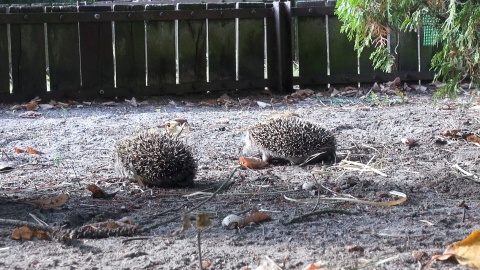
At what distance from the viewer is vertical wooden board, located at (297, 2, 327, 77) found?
10836mm

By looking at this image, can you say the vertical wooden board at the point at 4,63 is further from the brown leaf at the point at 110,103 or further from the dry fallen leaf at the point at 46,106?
the brown leaf at the point at 110,103

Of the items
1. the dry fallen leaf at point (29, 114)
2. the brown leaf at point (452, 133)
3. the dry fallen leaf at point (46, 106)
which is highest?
the dry fallen leaf at point (46, 106)

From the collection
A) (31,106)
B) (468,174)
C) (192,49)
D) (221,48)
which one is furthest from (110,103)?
(468,174)

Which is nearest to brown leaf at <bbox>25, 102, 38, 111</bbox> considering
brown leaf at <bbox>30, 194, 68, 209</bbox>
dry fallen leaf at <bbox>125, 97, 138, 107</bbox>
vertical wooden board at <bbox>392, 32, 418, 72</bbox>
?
dry fallen leaf at <bbox>125, 97, 138, 107</bbox>

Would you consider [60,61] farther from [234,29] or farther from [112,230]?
[112,230]

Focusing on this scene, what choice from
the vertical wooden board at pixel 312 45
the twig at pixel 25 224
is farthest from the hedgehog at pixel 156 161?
the vertical wooden board at pixel 312 45

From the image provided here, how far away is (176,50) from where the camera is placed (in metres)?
10.4

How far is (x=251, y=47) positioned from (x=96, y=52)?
2239 millimetres

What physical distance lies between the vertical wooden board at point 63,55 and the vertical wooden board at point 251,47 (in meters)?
2.32

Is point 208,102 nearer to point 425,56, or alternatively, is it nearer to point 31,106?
point 31,106

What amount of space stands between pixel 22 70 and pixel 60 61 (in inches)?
19.8

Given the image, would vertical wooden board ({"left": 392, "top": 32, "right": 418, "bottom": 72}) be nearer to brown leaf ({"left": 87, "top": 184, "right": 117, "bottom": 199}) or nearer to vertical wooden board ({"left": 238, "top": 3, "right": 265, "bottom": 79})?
vertical wooden board ({"left": 238, "top": 3, "right": 265, "bottom": 79})

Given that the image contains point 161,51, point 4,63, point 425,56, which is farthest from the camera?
point 425,56

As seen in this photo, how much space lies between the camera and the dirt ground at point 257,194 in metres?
3.48
